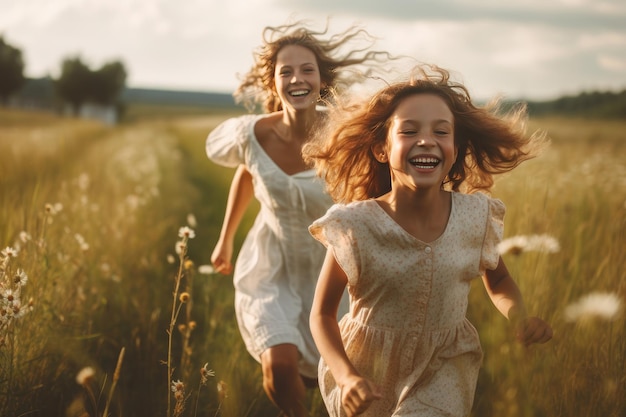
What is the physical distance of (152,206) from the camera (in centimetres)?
795

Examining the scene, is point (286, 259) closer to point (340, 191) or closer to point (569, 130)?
point (340, 191)

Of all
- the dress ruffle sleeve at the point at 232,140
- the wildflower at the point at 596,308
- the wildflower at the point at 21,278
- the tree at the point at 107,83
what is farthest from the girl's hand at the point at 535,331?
the tree at the point at 107,83

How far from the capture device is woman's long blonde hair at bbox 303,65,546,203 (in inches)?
111

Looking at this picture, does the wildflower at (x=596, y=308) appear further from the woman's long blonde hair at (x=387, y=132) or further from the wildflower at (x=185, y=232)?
the wildflower at (x=185, y=232)

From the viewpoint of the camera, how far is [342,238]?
2.59 m

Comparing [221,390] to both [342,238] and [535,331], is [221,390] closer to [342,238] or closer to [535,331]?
[342,238]

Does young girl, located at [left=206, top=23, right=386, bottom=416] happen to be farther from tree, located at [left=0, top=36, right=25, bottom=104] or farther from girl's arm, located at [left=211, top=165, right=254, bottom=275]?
tree, located at [left=0, top=36, right=25, bottom=104]

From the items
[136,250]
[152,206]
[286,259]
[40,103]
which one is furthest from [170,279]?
[40,103]

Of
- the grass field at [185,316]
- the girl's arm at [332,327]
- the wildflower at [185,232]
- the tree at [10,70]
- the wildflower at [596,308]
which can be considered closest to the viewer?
the wildflower at [596,308]

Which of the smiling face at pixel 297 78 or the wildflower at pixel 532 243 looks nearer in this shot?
the wildflower at pixel 532 243

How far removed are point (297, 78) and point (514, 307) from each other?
1808 mm

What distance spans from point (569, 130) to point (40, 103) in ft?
351

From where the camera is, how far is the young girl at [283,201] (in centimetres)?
379

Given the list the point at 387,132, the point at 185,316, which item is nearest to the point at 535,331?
the point at 387,132
